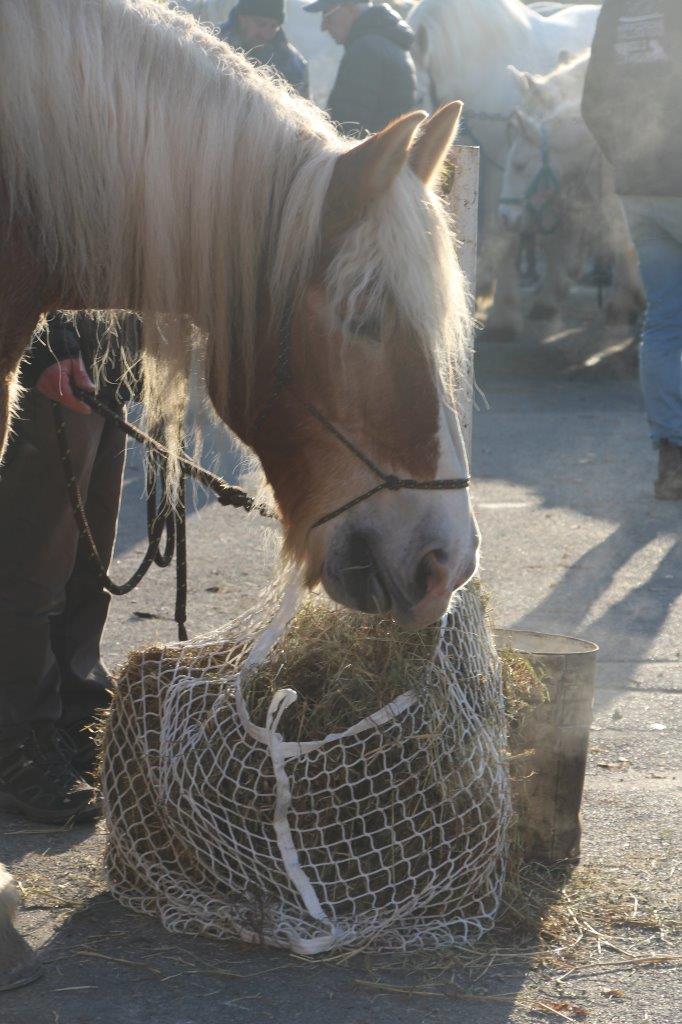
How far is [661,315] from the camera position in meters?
6.52

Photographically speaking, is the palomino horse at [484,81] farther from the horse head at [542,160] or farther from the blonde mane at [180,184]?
the blonde mane at [180,184]

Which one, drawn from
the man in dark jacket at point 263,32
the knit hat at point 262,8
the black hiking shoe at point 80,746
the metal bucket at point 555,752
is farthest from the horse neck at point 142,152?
the knit hat at point 262,8

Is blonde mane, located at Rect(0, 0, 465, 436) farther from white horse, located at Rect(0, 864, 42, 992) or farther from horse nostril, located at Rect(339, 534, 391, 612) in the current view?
white horse, located at Rect(0, 864, 42, 992)

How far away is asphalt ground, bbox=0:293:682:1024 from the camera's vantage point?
8.46ft

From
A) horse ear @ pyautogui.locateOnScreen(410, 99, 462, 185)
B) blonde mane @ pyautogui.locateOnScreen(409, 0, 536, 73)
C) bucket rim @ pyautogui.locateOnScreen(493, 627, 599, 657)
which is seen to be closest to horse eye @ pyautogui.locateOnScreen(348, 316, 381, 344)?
horse ear @ pyautogui.locateOnScreen(410, 99, 462, 185)

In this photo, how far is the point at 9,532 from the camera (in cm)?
353

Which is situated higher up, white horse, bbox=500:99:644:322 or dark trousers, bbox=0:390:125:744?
white horse, bbox=500:99:644:322

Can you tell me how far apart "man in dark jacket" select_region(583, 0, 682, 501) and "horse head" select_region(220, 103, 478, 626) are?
3.88 m

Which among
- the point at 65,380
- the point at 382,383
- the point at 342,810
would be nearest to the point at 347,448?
the point at 382,383

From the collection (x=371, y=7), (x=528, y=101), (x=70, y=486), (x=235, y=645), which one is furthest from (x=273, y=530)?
(x=528, y=101)

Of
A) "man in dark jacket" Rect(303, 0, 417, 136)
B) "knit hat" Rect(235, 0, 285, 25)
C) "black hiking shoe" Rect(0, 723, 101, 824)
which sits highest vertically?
"knit hat" Rect(235, 0, 285, 25)

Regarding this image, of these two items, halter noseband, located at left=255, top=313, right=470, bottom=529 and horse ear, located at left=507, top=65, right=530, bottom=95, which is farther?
horse ear, located at left=507, top=65, right=530, bottom=95

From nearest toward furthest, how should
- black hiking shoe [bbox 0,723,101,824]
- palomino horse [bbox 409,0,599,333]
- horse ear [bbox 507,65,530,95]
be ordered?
black hiking shoe [bbox 0,723,101,824] < horse ear [bbox 507,65,530,95] < palomino horse [bbox 409,0,599,333]

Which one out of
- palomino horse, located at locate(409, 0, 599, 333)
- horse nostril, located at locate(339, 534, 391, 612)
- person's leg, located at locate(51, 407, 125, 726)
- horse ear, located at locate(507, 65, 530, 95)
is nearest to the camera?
horse nostril, located at locate(339, 534, 391, 612)
